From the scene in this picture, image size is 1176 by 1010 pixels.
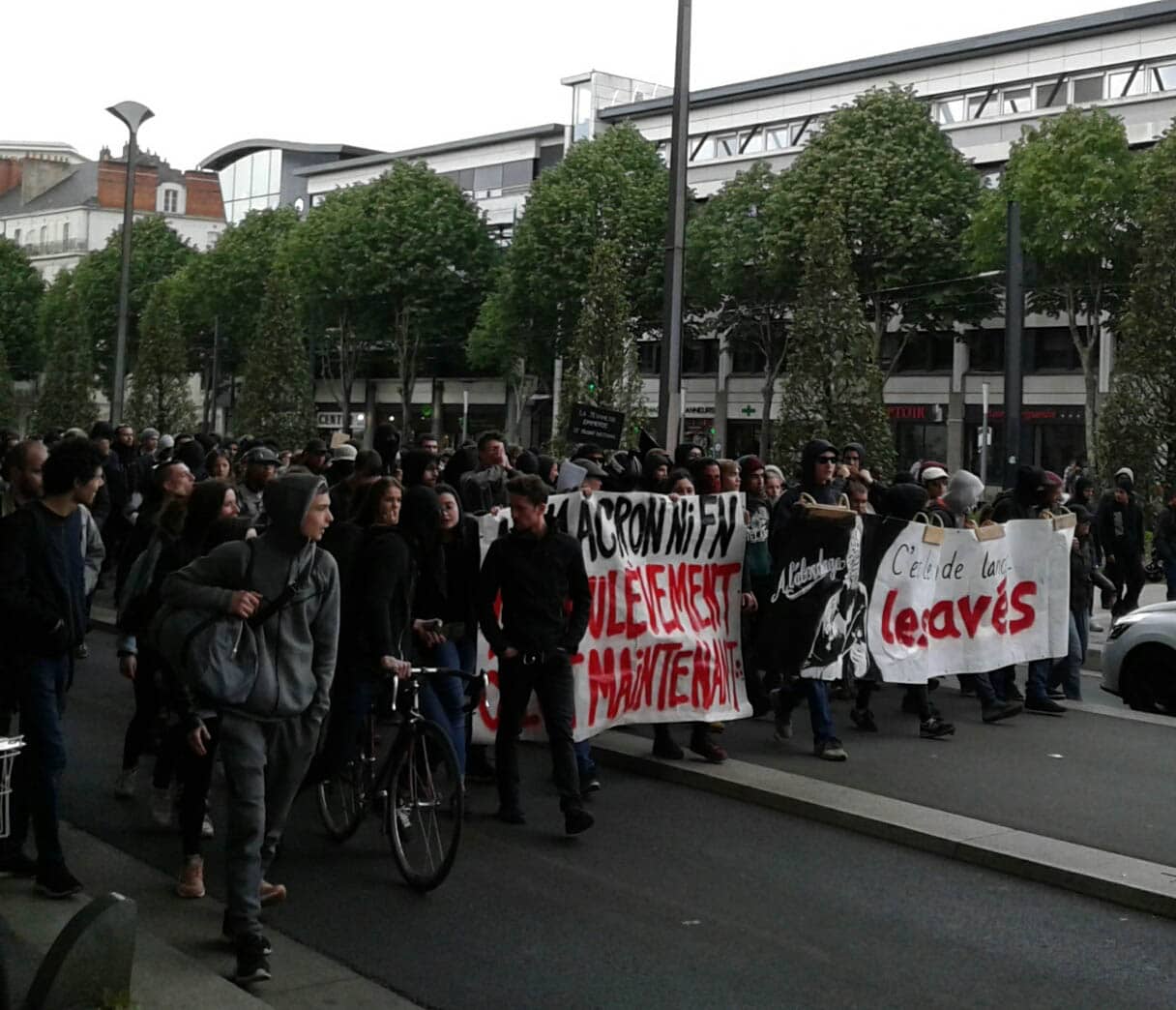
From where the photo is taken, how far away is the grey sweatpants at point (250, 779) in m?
5.50

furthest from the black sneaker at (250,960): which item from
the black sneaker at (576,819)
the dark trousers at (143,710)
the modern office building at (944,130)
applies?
the modern office building at (944,130)

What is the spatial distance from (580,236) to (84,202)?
206ft

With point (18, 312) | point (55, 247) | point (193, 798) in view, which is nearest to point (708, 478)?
point (193, 798)

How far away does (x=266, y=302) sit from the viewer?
2244 inches

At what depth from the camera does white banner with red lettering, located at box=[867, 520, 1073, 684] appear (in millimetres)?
10883

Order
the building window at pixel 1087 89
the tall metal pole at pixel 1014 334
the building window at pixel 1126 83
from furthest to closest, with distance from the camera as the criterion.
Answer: the building window at pixel 1087 89, the building window at pixel 1126 83, the tall metal pole at pixel 1014 334

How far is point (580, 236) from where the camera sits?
54.7 metres

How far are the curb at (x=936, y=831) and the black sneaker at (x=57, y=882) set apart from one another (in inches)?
148

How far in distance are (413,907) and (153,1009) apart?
5.73 feet

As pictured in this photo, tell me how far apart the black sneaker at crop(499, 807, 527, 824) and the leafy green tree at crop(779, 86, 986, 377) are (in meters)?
40.1

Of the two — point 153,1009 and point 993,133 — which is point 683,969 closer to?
point 153,1009

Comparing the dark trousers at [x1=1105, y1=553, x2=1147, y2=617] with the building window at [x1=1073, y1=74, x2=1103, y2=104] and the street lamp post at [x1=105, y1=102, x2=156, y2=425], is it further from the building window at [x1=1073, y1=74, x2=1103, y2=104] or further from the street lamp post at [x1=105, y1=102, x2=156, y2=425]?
the building window at [x1=1073, y1=74, x2=1103, y2=104]

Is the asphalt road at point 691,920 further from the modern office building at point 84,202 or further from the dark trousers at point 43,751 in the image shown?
the modern office building at point 84,202

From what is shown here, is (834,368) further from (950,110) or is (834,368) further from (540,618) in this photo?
(540,618)
